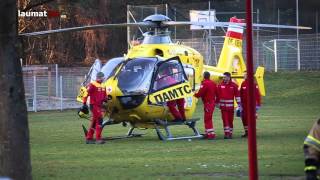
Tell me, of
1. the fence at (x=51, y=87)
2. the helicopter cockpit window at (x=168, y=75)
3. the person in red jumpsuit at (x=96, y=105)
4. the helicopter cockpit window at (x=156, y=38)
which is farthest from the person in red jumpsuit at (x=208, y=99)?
the fence at (x=51, y=87)

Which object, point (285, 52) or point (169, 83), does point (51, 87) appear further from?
point (169, 83)

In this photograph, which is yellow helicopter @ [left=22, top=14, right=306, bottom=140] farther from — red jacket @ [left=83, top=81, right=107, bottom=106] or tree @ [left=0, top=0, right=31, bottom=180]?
tree @ [left=0, top=0, right=31, bottom=180]

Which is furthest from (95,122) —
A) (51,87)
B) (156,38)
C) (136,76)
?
(51,87)

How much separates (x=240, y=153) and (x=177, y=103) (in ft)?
17.6

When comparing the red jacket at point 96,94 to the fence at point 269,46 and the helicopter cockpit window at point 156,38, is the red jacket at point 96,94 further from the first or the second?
the fence at point 269,46

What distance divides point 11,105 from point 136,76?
11.2 m

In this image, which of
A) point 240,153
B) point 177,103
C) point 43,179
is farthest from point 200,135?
point 43,179

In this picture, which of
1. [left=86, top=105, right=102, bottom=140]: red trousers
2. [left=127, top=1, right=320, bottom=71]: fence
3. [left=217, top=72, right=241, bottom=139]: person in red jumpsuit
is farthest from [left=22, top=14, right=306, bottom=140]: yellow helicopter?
[left=127, top=1, right=320, bottom=71]: fence

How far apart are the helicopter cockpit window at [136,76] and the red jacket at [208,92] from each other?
1.42 meters

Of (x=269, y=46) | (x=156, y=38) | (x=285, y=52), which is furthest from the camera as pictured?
(x=269, y=46)

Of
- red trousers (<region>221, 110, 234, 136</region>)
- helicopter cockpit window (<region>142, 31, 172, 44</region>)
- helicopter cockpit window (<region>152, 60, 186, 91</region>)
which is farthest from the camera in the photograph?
helicopter cockpit window (<region>142, 31, 172, 44</region>)

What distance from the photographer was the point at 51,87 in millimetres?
43625

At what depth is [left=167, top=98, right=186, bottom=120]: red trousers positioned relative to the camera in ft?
71.1

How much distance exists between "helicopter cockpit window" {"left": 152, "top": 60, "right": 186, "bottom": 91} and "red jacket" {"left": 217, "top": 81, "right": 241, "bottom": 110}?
110 cm
